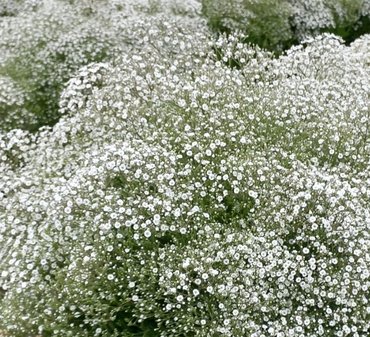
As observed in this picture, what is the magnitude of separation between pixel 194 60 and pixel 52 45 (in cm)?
318

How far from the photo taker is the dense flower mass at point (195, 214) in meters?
4.52

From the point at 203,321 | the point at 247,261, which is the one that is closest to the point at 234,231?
the point at 247,261

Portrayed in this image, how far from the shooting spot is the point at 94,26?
31.3ft

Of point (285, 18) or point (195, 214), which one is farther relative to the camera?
point (285, 18)

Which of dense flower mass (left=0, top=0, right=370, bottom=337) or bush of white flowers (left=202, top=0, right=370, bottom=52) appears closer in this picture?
dense flower mass (left=0, top=0, right=370, bottom=337)

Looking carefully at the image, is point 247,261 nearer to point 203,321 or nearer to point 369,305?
point 203,321

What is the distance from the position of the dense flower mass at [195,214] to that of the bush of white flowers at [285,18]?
4871mm

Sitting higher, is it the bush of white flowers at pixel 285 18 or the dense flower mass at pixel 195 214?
the dense flower mass at pixel 195 214

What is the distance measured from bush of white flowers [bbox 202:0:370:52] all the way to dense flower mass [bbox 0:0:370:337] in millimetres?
4871

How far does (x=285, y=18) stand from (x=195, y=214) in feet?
25.4

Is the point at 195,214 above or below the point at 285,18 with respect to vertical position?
above

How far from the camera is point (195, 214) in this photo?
191 inches

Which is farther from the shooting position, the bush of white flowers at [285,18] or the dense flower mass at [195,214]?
the bush of white flowers at [285,18]

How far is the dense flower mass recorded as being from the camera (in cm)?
452
